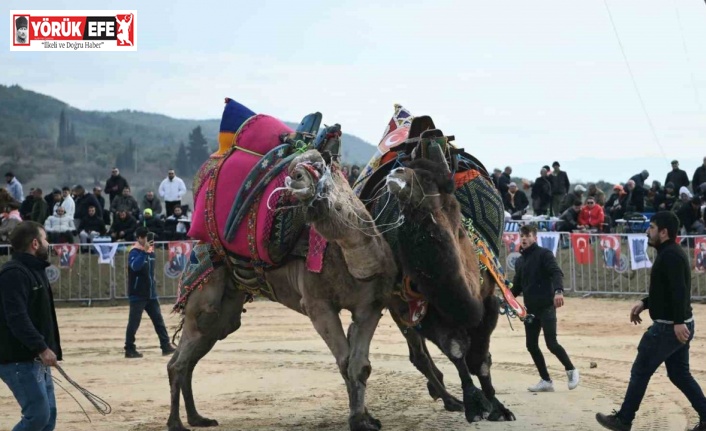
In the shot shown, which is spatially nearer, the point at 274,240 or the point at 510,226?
the point at 274,240

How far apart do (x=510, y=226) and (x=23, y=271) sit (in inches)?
723

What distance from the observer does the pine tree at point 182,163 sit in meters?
83.4

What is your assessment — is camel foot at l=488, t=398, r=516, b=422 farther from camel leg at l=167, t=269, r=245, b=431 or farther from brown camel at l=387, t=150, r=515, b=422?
camel leg at l=167, t=269, r=245, b=431

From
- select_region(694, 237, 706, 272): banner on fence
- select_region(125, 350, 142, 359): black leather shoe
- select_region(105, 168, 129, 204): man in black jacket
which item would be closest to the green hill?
select_region(105, 168, 129, 204): man in black jacket

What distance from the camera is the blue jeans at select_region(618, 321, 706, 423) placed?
9.24 meters

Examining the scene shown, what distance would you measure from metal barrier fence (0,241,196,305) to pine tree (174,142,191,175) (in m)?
58.5

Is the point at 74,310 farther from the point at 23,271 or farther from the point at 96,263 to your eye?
the point at 23,271

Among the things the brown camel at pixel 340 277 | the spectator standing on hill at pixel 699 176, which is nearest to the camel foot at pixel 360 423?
the brown camel at pixel 340 277

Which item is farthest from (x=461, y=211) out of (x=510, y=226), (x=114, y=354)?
(x=510, y=226)

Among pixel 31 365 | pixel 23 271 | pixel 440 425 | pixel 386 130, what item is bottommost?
pixel 440 425

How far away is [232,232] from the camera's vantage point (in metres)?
11.1

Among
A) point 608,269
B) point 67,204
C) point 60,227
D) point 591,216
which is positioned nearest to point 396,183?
point 608,269

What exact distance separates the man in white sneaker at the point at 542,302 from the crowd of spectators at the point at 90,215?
15004 mm

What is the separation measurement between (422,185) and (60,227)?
18.3m
